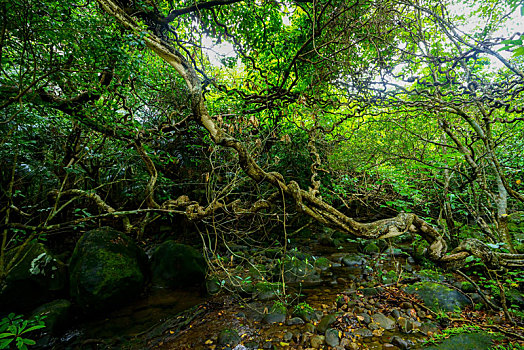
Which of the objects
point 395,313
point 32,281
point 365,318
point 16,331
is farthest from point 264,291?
point 32,281

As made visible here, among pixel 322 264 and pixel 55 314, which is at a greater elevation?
pixel 55 314

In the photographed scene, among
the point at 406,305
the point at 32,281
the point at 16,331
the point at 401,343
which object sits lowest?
the point at 401,343

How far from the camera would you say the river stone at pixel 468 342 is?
242cm

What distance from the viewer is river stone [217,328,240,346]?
3.12 m

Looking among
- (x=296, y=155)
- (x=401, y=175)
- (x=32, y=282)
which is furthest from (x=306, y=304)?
(x=32, y=282)

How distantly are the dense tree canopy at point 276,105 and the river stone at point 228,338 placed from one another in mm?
1607

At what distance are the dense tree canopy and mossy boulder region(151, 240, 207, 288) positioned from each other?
1109 millimetres

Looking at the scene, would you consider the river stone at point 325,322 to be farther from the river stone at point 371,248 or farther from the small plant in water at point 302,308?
the river stone at point 371,248

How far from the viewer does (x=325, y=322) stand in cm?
339

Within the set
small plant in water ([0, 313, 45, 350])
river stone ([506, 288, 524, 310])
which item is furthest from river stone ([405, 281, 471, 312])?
small plant in water ([0, 313, 45, 350])

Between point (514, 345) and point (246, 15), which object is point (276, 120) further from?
point (514, 345)

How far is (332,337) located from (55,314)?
461cm

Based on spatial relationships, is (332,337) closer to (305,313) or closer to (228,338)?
(305,313)

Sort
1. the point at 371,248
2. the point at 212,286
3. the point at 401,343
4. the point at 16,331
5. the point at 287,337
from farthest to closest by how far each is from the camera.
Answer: the point at 371,248 → the point at 212,286 → the point at 287,337 → the point at 401,343 → the point at 16,331
